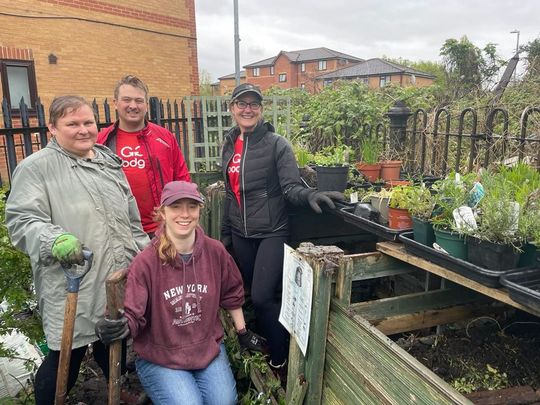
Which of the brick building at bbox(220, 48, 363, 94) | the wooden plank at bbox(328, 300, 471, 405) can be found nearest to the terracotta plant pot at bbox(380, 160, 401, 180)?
the wooden plank at bbox(328, 300, 471, 405)

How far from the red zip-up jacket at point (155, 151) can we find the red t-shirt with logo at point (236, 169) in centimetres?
42

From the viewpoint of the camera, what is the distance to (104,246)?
2238 millimetres

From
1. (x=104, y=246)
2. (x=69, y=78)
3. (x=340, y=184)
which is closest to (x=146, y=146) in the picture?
(x=104, y=246)

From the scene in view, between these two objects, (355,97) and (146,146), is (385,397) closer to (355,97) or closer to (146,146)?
(146,146)

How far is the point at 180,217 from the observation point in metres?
2.25

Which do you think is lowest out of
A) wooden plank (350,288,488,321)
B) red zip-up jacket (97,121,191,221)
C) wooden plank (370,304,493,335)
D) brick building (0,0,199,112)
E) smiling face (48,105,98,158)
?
wooden plank (370,304,493,335)

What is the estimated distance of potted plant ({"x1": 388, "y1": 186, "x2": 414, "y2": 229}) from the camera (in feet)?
7.81

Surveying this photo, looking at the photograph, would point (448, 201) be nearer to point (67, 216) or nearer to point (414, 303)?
point (414, 303)

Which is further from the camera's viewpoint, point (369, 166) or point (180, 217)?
point (369, 166)

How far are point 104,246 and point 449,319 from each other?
2.18 m

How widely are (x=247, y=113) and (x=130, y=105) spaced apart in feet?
2.55

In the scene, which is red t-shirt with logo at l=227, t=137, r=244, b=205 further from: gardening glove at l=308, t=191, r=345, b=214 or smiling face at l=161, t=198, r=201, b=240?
smiling face at l=161, t=198, r=201, b=240

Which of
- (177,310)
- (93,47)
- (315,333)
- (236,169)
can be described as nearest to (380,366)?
(315,333)

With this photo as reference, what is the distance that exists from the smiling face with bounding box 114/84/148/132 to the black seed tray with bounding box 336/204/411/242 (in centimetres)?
148
